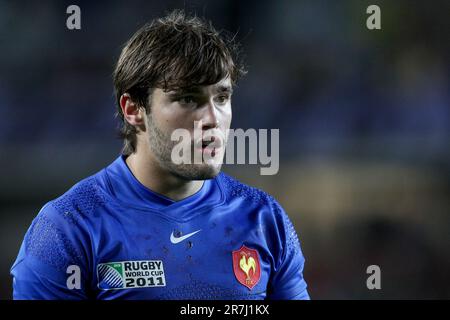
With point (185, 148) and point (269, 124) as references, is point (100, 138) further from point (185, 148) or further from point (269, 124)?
point (185, 148)

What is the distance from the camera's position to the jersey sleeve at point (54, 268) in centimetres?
280

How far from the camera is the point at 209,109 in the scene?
9.64ft

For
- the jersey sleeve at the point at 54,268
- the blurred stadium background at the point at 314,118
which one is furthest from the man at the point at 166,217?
the blurred stadium background at the point at 314,118

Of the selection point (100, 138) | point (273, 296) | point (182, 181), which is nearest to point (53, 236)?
point (182, 181)

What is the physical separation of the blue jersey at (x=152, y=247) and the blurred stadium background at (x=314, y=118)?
341cm

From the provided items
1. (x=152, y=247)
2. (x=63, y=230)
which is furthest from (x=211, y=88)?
(x=63, y=230)

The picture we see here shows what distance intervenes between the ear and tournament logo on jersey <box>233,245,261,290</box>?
2.35 feet

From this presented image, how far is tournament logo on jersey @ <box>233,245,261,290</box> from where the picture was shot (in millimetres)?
2969

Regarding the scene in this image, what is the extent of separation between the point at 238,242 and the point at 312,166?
12.8 ft

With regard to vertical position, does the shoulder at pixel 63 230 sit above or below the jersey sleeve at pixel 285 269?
above

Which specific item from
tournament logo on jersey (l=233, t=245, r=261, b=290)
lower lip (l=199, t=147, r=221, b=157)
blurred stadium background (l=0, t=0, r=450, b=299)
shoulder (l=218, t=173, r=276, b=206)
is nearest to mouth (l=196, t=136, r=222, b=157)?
lower lip (l=199, t=147, r=221, b=157)

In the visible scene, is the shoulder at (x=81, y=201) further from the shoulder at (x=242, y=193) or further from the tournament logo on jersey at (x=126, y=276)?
the shoulder at (x=242, y=193)

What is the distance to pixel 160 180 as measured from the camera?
3.02 m

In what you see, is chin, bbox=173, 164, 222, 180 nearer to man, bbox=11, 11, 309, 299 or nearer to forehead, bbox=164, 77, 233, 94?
man, bbox=11, 11, 309, 299
